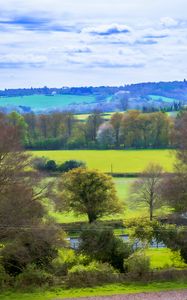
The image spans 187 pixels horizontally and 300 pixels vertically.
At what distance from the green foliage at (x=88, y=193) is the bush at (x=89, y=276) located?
59.5 ft

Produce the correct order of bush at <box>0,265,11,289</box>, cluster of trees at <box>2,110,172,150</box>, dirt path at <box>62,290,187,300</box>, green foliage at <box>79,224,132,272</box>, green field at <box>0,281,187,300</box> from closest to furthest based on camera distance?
dirt path at <box>62,290,187,300</box> → green field at <box>0,281,187,300</box> → bush at <box>0,265,11,289</box> → green foliage at <box>79,224,132,272</box> → cluster of trees at <box>2,110,172,150</box>

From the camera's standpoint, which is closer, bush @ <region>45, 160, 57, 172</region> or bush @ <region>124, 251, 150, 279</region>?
bush @ <region>124, 251, 150, 279</region>

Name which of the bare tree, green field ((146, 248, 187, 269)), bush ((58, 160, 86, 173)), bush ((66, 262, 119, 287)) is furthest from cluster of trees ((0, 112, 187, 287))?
bush ((58, 160, 86, 173))

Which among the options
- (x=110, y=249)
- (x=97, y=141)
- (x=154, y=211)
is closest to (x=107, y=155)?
(x=97, y=141)

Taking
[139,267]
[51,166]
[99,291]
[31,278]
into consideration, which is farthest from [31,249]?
[51,166]

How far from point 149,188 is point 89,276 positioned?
2489 cm

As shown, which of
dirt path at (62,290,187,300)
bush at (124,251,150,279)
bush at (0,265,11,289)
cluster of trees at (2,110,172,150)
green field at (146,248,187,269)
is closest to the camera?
dirt path at (62,290,187,300)

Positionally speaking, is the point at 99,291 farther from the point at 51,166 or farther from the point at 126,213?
the point at 51,166

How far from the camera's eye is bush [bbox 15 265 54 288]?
24.4 m

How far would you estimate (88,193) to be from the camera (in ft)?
143

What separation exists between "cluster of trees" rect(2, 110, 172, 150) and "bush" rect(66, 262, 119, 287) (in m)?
72.0

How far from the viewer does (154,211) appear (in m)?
49.0

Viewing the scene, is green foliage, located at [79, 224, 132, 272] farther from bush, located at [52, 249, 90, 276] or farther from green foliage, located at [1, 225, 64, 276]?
green foliage, located at [1, 225, 64, 276]

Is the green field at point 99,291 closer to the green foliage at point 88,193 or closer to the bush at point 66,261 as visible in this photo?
the bush at point 66,261
